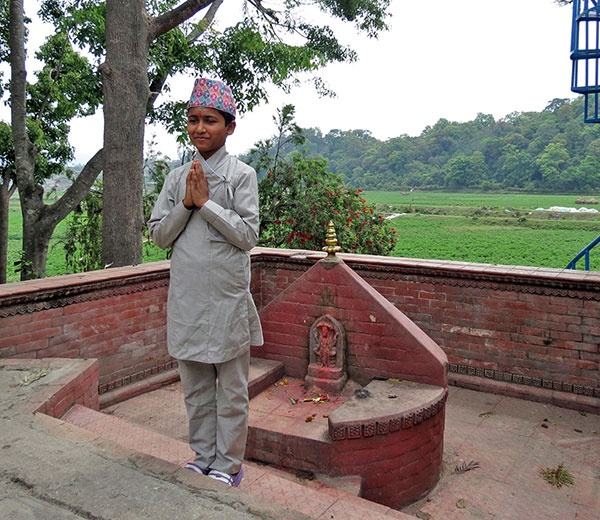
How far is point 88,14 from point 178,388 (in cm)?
697

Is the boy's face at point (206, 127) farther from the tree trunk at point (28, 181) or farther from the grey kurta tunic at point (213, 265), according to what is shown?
the tree trunk at point (28, 181)

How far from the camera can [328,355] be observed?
3889 millimetres

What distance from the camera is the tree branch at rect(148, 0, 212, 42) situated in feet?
23.6

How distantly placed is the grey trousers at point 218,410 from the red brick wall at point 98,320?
2172 millimetres

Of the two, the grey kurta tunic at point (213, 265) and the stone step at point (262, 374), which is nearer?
the grey kurta tunic at point (213, 265)

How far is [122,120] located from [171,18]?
175 cm

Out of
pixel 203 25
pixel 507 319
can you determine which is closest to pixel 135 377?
pixel 507 319

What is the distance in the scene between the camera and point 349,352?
3.87 m

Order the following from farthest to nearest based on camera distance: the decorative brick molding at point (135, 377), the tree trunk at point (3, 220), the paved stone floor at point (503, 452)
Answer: the tree trunk at point (3, 220) < the decorative brick molding at point (135, 377) < the paved stone floor at point (503, 452)

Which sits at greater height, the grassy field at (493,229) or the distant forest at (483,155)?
the distant forest at (483,155)

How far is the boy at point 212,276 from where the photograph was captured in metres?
2.10

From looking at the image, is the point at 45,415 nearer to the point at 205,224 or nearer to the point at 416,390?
the point at 205,224

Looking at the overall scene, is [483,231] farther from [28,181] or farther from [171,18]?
[28,181]

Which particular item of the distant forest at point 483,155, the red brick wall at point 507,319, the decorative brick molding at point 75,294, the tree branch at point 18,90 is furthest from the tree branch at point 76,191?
the distant forest at point 483,155
